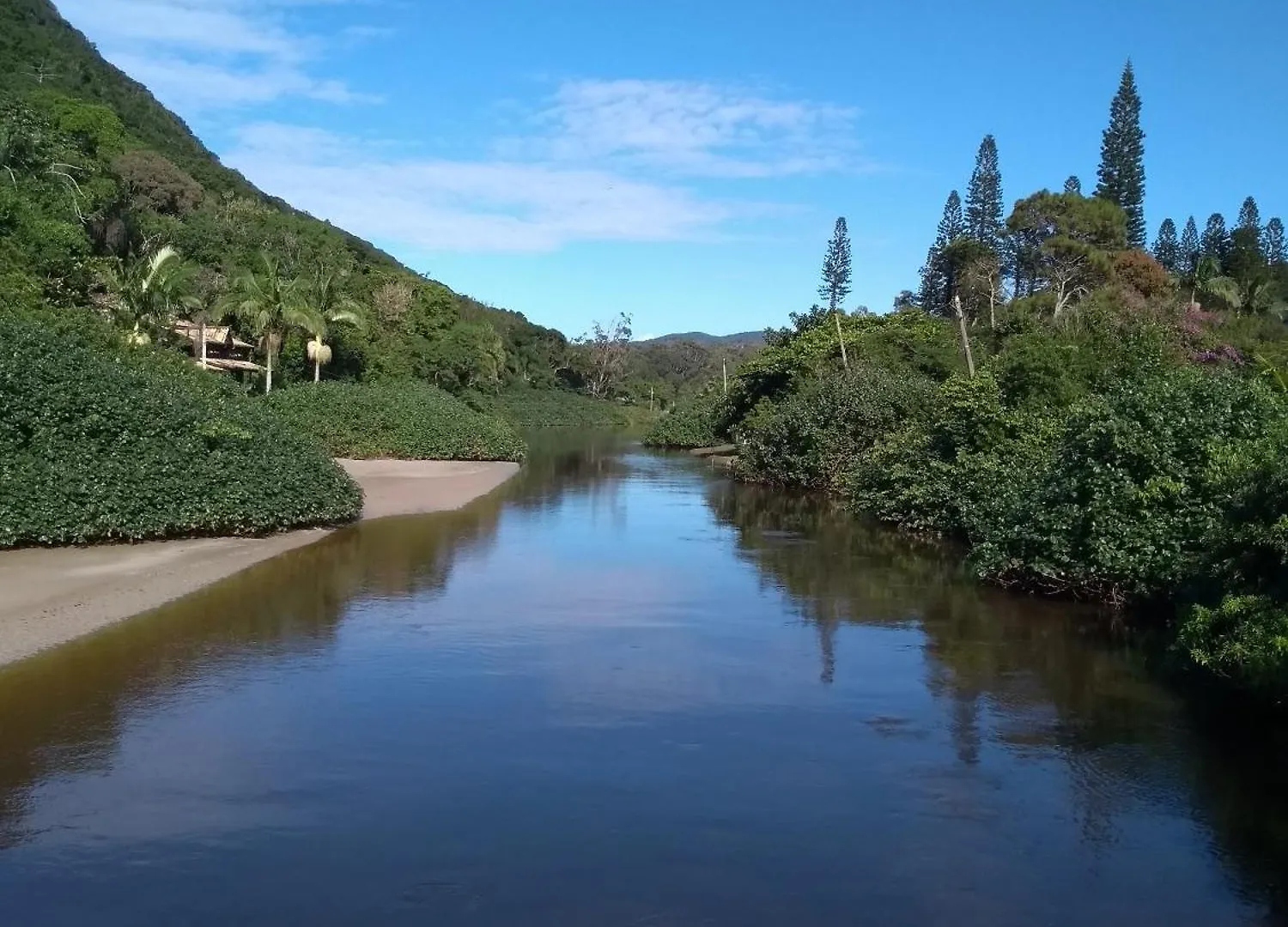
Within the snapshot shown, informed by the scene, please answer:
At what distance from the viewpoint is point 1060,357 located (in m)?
21.4

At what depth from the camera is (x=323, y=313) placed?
4325 centimetres

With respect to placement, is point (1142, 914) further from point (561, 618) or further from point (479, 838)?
point (561, 618)

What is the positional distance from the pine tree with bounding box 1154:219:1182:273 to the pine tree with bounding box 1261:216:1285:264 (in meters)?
4.53

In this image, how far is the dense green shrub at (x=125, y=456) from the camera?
15.7m

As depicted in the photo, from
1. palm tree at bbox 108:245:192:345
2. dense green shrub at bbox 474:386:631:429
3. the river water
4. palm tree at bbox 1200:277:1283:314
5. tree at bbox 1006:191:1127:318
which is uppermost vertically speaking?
tree at bbox 1006:191:1127:318

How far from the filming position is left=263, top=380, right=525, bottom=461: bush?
1396 inches

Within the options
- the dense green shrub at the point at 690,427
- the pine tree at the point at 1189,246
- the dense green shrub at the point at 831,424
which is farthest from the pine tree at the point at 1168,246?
the dense green shrub at the point at 831,424

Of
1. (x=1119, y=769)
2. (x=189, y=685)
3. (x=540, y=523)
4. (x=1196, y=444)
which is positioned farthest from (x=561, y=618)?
(x=540, y=523)

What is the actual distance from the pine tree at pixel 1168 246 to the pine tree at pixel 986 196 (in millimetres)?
16300

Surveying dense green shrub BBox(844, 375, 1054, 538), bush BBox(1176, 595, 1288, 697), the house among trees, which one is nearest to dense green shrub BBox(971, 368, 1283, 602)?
dense green shrub BBox(844, 375, 1054, 538)

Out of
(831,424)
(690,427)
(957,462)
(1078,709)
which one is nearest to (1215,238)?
(690,427)

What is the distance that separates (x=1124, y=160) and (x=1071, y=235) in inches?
216

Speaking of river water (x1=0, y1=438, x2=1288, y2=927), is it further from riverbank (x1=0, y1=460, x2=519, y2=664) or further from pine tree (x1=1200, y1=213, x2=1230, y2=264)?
pine tree (x1=1200, y1=213, x2=1230, y2=264)

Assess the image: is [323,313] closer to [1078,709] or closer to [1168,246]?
[1078,709]
